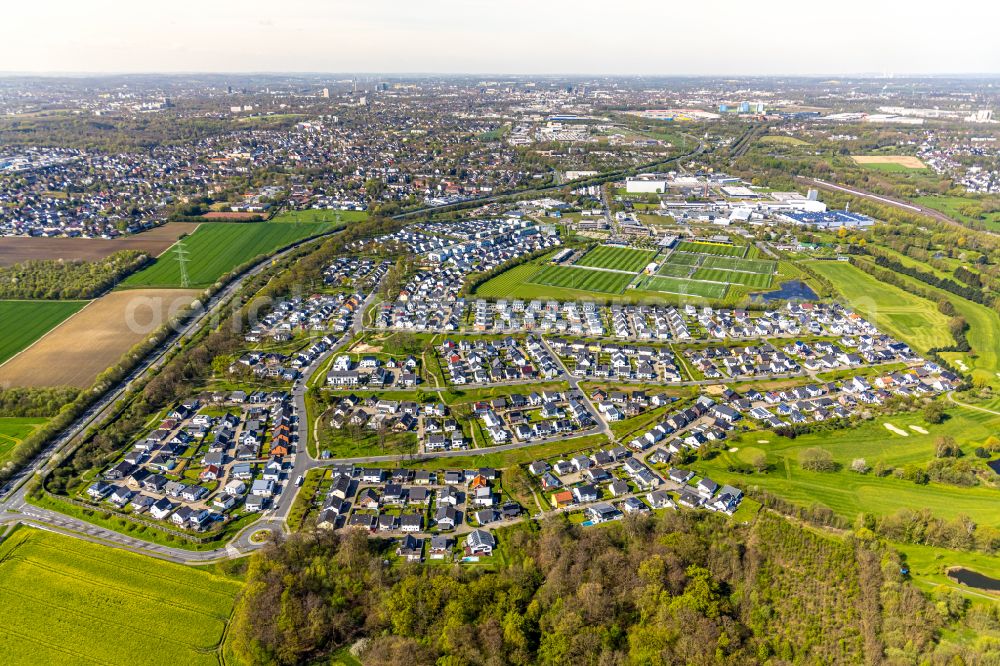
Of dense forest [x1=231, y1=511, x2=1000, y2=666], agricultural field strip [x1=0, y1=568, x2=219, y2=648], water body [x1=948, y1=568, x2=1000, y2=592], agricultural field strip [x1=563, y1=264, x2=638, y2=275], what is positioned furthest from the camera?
agricultural field strip [x1=563, y1=264, x2=638, y2=275]

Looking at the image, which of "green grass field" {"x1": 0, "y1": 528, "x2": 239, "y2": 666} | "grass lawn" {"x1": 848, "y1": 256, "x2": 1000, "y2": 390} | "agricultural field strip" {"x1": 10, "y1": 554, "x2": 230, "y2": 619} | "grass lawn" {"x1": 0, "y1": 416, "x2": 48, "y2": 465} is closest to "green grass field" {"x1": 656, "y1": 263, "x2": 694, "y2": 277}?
"grass lawn" {"x1": 848, "y1": 256, "x2": 1000, "y2": 390}

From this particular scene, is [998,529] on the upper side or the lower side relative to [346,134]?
lower

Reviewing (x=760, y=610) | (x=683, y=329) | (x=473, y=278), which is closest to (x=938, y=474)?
(x=760, y=610)

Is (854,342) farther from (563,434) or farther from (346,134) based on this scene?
(346,134)

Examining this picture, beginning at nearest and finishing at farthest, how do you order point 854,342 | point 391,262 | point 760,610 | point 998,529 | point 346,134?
point 760,610 → point 998,529 → point 854,342 → point 391,262 → point 346,134

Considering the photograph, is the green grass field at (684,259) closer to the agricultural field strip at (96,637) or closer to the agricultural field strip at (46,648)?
the agricultural field strip at (96,637)

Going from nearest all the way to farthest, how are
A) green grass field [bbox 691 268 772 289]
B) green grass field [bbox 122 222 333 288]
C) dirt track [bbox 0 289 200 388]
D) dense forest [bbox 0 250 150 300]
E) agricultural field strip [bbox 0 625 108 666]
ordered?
agricultural field strip [bbox 0 625 108 666] → dirt track [bbox 0 289 200 388] → dense forest [bbox 0 250 150 300] → green grass field [bbox 122 222 333 288] → green grass field [bbox 691 268 772 289]

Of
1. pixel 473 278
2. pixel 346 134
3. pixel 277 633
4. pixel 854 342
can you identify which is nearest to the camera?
pixel 277 633

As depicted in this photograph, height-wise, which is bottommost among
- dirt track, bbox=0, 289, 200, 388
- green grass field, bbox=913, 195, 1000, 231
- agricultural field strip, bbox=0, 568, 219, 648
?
agricultural field strip, bbox=0, 568, 219, 648

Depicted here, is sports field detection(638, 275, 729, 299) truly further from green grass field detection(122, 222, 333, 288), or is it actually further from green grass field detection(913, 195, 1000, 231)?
green grass field detection(913, 195, 1000, 231)
